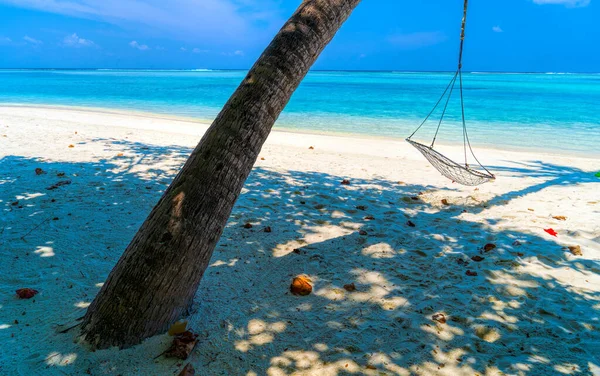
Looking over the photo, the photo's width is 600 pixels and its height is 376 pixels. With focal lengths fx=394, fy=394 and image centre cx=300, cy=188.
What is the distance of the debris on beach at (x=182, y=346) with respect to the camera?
2.10 meters

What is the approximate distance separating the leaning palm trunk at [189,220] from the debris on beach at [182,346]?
0.39ft

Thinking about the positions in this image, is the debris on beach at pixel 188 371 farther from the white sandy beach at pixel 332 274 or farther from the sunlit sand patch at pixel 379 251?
the sunlit sand patch at pixel 379 251

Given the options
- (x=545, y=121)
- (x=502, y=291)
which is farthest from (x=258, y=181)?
(x=545, y=121)

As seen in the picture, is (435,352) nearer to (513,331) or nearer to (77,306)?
(513,331)

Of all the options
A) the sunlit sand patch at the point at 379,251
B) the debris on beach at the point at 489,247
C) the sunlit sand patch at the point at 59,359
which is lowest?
the sunlit sand patch at the point at 59,359

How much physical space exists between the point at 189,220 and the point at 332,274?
148 centimetres

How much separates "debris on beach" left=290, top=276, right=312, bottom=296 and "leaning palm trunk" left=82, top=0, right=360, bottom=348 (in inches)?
33.2

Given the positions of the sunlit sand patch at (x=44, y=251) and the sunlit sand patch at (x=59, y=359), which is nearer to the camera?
the sunlit sand patch at (x=59, y=359)

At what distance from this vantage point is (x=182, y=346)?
2.13 m

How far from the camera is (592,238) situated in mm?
4027

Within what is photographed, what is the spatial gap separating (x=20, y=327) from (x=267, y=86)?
199 centimetres

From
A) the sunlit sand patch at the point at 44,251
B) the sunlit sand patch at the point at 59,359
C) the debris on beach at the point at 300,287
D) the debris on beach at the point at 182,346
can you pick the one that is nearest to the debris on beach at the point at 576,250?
the debris on beach at the point at 300,287

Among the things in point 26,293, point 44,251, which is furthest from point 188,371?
point 44,251

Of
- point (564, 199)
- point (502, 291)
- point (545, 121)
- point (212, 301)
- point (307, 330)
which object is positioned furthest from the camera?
point (545, 121)
